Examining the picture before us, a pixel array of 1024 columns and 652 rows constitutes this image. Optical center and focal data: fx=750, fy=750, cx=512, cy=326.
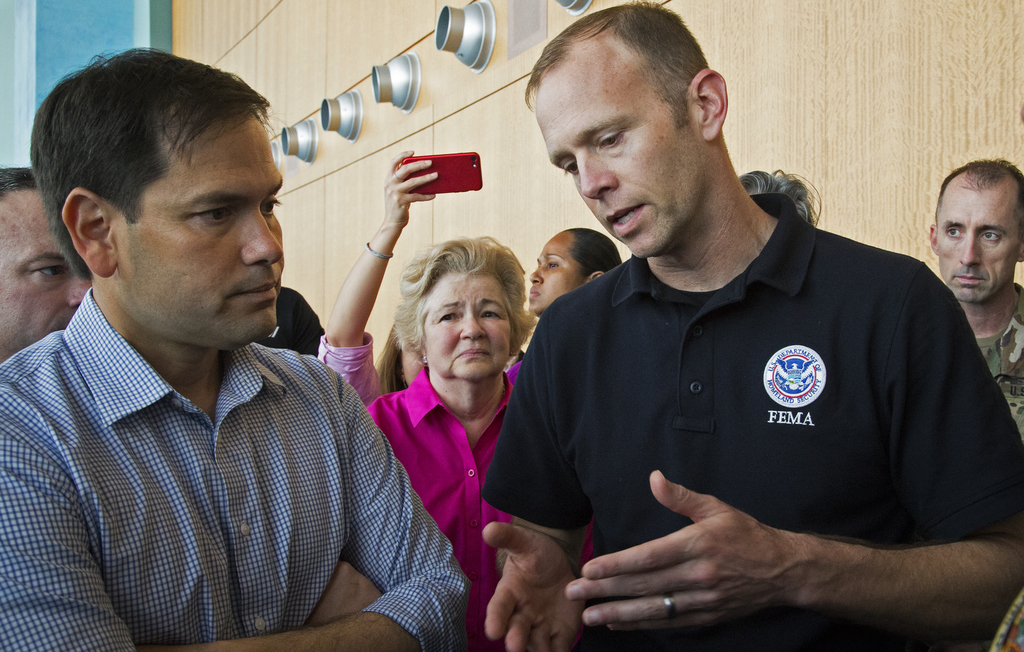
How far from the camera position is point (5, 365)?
1221 millimetres

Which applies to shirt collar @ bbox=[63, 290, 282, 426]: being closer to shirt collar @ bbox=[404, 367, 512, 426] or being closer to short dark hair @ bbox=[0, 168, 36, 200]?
short dark hair @ bbox=[0, 168, 36, 200]

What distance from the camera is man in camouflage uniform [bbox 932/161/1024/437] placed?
2.06 metres

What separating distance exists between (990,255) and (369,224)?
460 cm

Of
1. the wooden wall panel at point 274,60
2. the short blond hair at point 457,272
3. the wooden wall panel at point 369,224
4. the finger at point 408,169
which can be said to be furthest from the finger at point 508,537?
the wooden wall panel at point 274,60

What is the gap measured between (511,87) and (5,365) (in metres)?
3.40

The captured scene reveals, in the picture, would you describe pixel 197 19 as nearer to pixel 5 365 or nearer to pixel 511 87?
pixel 511 87

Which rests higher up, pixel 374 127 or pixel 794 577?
pixel 374 127

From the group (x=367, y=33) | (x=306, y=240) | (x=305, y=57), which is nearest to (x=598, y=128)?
(x=367, y=33)

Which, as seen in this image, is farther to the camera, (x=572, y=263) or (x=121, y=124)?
(x=572, y=263)

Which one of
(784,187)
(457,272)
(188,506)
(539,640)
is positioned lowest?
(539,640)

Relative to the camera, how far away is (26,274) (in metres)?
1.79

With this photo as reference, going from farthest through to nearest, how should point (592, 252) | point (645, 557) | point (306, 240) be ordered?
point (306, 240) → point (592, 252) → point (645, 557)

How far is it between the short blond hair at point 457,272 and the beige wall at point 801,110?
1072 mm

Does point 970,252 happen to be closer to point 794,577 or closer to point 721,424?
point 721,424
